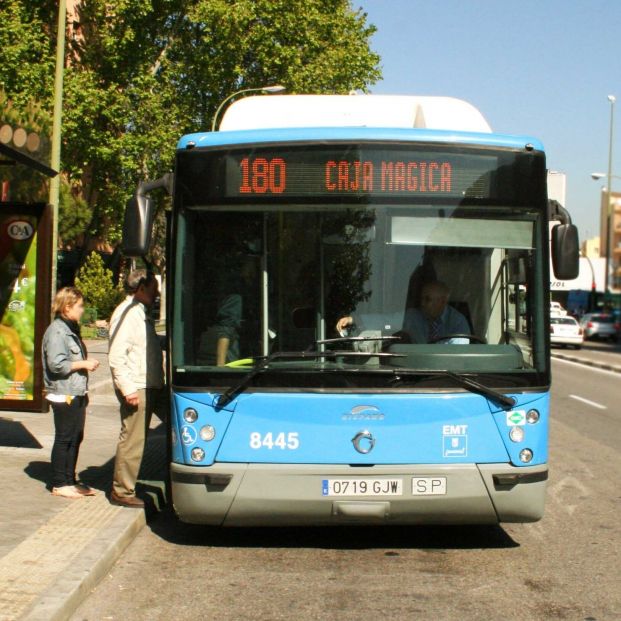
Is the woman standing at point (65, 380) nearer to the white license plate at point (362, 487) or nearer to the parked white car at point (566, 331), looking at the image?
the white license plate at point (362, 487)

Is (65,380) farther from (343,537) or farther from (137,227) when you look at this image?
(343,537)

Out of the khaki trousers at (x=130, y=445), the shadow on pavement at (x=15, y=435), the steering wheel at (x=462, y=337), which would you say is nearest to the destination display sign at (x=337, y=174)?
the steering wheel at (x=462, y=337)

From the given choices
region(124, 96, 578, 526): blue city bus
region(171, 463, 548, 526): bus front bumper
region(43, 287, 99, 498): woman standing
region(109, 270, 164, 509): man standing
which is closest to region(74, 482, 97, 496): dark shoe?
region(43, 287, 99, 498): woman standing

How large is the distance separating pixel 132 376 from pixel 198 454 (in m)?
1.49

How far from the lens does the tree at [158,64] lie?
38.2 m

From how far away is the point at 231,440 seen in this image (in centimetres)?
685

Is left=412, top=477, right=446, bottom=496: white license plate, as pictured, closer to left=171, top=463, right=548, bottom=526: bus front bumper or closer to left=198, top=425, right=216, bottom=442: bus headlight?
left=171, top=463, right=548, bottom=526: bus front bumper

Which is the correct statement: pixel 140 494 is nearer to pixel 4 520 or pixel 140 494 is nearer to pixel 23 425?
pixel 4 520

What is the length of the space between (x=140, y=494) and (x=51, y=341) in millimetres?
1353

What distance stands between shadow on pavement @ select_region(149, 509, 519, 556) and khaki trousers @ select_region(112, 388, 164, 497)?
35 centimetres

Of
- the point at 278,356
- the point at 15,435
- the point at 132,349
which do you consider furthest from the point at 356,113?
the point at 15,435

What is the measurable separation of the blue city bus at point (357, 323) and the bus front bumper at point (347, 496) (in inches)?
0.4

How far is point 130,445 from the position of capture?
823cm

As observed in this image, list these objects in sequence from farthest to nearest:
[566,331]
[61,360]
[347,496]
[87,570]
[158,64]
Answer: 1. [566,331]
2. [158,64]
3. [61,360]
4. [347,496]
5. [87,570]
